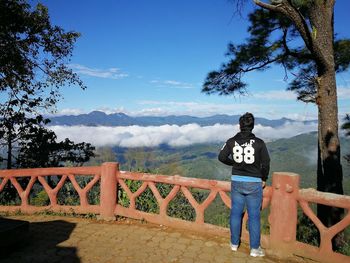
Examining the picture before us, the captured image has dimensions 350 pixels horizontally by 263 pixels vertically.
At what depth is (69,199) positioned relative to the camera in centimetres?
897

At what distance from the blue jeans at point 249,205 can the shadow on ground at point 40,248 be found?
2.45 metres

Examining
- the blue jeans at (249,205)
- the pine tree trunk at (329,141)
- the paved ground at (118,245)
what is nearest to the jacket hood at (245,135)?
the blue jeans at (249,205)

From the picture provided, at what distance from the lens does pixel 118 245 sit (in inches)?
219

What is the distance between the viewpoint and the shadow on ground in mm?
4996

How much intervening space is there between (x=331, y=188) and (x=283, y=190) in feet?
8.97

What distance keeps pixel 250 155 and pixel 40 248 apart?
11.9ft

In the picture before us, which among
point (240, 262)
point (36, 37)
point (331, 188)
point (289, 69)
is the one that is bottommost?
point (240, 262)

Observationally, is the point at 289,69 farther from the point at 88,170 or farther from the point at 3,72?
the point at 3,72

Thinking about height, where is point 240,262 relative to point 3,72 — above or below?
below

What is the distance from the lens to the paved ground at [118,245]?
5035 millimetres

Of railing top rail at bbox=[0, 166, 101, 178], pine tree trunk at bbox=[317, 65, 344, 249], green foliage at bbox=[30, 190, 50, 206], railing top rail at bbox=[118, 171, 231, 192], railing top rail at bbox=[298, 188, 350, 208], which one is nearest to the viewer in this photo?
railing top rail at bbox=[298, 188, 350, 208]

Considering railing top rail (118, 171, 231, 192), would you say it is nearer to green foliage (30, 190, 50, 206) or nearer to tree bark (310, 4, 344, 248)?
tree bark (310, 4, 344, 248)

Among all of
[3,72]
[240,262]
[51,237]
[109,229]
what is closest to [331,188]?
[240,262]

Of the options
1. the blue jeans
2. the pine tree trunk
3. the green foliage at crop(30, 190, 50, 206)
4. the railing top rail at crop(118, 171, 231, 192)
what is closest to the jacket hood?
the blue jeans
